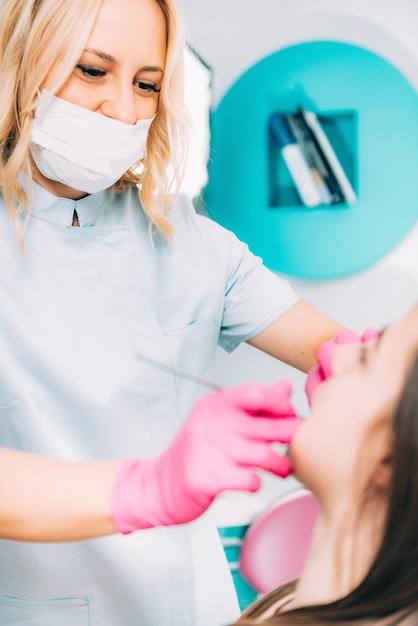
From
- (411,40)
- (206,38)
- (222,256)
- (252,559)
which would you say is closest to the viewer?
(222,256)

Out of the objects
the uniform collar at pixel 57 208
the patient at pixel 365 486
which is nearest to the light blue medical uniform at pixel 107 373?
the uniform collar at pixel 57 208

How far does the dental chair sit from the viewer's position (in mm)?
1613

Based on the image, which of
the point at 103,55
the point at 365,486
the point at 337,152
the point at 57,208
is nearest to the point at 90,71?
the point at 103,55

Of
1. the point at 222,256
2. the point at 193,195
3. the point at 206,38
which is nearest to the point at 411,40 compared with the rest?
the point at 206,38

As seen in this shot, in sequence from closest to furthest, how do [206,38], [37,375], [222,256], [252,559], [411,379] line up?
1. [411,379]
2. [37,375]
3. [222,256]
4. [252,559]
5. [206,38]

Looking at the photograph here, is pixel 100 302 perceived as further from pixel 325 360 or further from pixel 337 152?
pixel 337 152

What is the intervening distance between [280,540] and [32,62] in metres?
1.15

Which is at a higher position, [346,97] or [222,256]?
[346,97]

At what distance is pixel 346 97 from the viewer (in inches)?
78.6

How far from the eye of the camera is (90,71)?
1110 mm

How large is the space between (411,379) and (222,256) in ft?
2.02

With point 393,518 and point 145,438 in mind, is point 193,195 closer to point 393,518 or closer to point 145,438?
point 145,438

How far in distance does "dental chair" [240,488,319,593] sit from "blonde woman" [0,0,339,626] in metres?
0.41

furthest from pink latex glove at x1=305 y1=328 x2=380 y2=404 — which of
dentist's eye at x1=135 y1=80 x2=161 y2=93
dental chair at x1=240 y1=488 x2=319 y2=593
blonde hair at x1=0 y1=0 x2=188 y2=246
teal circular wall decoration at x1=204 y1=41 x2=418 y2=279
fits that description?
teal circular wall decoration at x1=204 y1=41 x2=418 y2=279
